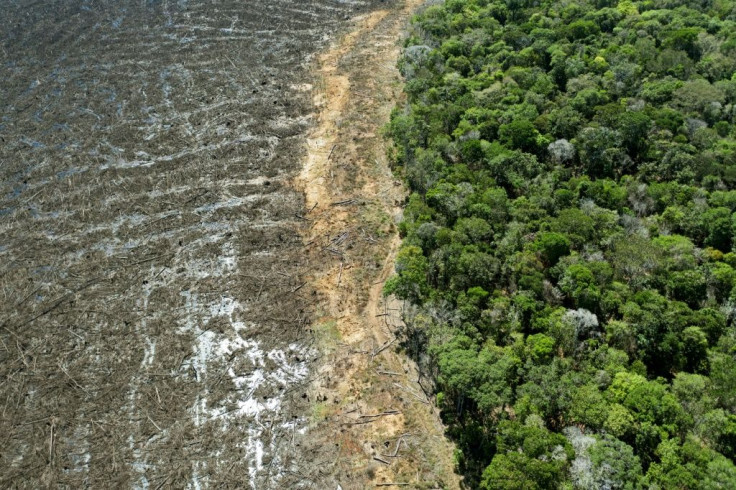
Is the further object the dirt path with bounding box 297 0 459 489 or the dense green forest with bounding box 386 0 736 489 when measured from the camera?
the dirt path with bounding box 297 0 459 489

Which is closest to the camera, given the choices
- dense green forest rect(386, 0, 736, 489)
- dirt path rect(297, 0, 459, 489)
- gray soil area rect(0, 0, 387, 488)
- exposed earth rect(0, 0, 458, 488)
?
dense green forest rect(386, 0, 736, 489)

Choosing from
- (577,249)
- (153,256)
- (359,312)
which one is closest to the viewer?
(359,312)

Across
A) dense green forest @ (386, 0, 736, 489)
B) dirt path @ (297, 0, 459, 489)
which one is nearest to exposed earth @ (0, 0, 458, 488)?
dirt path @ (297, 0, 459, 489)

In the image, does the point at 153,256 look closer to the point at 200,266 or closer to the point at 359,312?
the point at 200,266

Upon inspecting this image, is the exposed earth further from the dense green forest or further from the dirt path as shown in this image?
the dense green forest

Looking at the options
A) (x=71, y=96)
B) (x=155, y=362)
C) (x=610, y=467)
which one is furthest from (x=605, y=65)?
(x=71, y=96)

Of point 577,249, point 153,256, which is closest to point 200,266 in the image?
point 153,256

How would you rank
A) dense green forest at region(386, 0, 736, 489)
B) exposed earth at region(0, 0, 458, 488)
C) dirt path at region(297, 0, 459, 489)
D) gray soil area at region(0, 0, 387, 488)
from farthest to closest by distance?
gray soil area at region(0, 0, 387, 488)
exposed earth at region(0, 0, 458, 488)
dirt path at region(297, 0, 459, 489)
dense green forest at region(386, 0, 736, 489)
